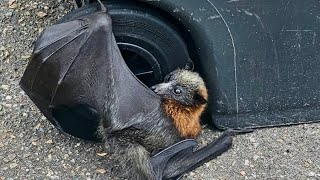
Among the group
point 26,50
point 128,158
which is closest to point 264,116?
point 128,158

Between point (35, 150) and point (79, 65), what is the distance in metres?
0.69

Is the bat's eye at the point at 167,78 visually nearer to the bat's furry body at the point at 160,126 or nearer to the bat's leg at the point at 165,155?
the bat's furry body at the point at 160,126

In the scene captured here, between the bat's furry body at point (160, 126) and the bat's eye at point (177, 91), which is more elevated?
the bat's eye at point (177, 91)

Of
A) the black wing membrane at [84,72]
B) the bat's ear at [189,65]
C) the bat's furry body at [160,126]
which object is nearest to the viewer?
the black wing membrane at [84,72]

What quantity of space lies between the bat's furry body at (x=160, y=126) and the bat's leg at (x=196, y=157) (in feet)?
0.33

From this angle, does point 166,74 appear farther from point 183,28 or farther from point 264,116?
point 264,116

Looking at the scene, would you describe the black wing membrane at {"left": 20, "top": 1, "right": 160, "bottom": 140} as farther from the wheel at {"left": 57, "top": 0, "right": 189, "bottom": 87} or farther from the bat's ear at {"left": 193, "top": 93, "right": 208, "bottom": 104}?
the bat's ear at {"left": 193, "top": 93, "right": 208, "bottom": 104}

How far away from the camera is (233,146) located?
4.39 m

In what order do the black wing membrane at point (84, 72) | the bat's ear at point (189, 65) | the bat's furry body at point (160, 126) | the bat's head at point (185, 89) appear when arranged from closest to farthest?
1. the black wing membrane at point (84, 72)
2. the bat's furry body at point (160, 126)
3. the bat's head at point (185, 89)
4. the bat's ear at point (189, 65)

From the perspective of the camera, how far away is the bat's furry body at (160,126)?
3.99 meters

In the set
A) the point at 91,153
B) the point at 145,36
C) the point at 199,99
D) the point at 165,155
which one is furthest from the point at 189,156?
the point at 145,36

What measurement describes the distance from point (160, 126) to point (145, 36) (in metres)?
0.50

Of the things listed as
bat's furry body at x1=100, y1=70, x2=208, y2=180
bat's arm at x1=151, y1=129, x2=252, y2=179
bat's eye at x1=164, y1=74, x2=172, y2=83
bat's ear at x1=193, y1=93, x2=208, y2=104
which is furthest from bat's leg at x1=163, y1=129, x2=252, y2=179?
bat's eye at x1=164, y1=74, x2=172, y2=83

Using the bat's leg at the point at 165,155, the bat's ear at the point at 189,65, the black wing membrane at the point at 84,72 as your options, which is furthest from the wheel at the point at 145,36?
the bat's leg at the point at 165,155
